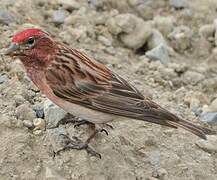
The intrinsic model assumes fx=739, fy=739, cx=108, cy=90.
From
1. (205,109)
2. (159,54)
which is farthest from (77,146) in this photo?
(159,54)

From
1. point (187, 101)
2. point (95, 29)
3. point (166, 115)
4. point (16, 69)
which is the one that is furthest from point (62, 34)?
point (166, 115)

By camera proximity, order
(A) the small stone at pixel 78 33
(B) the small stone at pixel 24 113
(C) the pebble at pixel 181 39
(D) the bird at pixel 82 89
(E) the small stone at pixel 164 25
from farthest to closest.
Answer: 1. (E) the small stone at pixel 164 25
2. (C) the pebble at pixel 181 39
3. (A) the small stone at pixel 78 33
4. (B) the small stone at pixel 24 113
5. (D) the bird at pixel 82 89

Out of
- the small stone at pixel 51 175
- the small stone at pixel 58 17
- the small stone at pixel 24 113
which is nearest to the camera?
the small stone at pixel 51 175

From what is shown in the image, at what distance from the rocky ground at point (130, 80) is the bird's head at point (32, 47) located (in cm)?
62

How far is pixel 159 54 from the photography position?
10312 millimetres

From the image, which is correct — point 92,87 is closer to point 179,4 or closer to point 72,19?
point 72,19

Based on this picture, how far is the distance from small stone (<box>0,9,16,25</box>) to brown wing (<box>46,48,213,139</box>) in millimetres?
1663

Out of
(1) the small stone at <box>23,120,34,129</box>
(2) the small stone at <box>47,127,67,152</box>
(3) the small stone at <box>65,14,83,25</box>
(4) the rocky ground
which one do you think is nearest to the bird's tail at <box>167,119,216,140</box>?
(4) the rocky ground

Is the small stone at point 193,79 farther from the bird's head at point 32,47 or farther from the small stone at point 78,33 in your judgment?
the bird's head at point 32,47

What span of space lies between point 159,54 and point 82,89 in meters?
2.37

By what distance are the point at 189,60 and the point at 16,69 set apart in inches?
115

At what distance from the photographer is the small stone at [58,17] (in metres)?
10.4

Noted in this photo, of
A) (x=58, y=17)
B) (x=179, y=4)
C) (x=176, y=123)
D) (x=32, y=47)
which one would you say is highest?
(x=32, y=47)

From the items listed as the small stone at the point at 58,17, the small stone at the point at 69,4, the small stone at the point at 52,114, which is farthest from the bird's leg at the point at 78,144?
the small stone at the point at 69,4
